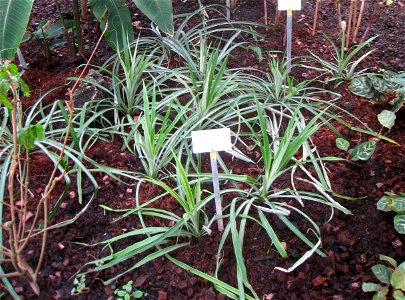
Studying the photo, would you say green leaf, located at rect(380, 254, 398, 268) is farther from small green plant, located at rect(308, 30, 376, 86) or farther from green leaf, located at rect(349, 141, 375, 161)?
small green plant, located at rect(308, 30, 376, 86)

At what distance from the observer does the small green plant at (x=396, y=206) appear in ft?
4.32

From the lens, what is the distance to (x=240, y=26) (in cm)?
232

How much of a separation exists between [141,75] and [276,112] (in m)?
0.63

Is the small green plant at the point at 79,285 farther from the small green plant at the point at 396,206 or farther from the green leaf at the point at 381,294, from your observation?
the small green plant at the point at 396,206

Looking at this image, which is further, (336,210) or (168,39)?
(168,39)

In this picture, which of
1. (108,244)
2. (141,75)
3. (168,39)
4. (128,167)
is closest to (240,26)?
(168,39)

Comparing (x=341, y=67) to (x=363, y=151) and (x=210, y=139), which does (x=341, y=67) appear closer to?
(x=363, y=151)

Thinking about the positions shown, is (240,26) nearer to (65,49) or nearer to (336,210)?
(65,49)

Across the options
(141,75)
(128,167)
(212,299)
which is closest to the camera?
(212,299)

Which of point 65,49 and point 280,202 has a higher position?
point 65,49

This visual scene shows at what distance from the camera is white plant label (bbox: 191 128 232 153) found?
1208mm

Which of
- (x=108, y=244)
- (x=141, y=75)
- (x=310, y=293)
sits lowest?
(x=310, y=293)

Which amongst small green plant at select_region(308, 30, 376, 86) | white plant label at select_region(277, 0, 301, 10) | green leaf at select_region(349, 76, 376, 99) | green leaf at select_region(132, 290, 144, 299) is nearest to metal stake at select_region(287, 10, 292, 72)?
white plant label at select_region(277, 0, 301, 10)

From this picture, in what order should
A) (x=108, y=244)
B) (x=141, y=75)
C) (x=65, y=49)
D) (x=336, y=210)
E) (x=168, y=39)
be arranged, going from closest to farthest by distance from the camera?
(x=108, y=244), (x=336, y=210), (x=141, y=75), (x=168, y=39), (x=65, y=49)
